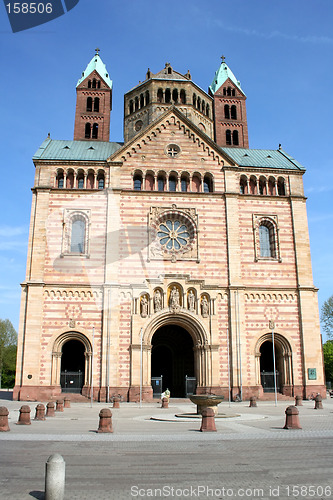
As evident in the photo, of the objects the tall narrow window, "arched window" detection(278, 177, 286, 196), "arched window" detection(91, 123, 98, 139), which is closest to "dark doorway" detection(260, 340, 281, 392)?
"arched window" detection(278, 177, 286, 196)

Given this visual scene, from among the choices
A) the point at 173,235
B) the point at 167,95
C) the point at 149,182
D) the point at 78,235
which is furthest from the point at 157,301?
the point at 167,95

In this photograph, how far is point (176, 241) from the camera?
39.7 m

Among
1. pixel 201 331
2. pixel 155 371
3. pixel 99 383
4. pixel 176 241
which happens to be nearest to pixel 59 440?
pixel 99 383

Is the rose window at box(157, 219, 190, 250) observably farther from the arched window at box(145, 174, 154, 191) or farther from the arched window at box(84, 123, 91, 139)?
the arched window at box(84, 123, 91, 139)

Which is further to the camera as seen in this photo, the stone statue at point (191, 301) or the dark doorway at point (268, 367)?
the dark doorway at point (268, 367)

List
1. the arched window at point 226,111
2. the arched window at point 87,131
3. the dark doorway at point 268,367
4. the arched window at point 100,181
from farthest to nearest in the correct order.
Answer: the arched window at point 226,111 → the arched window at point 87,131 → the arched window at point 100,181 → the dark doorway at point 268,367

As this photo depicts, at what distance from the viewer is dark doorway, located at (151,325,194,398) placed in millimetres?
41312

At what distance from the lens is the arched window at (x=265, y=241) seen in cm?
4062

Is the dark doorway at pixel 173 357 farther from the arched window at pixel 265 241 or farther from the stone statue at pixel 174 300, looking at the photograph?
the arched window at pixel 265 241

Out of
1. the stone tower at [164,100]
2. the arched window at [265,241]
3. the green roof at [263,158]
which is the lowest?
the arched window at [265,241]

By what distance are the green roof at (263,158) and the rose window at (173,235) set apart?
28.2 ft

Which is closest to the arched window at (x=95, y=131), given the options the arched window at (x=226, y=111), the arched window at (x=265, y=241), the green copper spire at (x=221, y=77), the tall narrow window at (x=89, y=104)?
the tall narrow window at (x=89, y=104)

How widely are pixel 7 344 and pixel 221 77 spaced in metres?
56.9

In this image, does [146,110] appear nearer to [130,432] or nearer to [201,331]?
[201,331]
